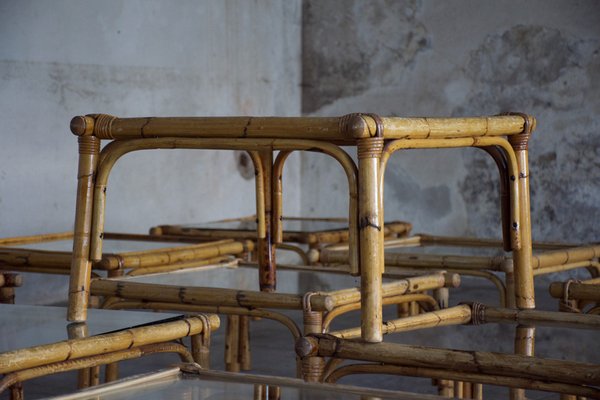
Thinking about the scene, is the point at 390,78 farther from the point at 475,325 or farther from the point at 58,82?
the point at 475,325

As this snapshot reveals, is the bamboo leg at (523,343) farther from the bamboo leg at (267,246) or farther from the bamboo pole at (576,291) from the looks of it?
the bamboo leg at (267,246)

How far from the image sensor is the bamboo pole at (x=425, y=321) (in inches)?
77.4

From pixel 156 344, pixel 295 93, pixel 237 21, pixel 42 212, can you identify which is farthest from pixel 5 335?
pixel 295 93

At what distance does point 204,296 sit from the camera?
243cm

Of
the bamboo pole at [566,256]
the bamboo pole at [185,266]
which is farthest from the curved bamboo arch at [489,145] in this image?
the bamboo pole at [185,266]

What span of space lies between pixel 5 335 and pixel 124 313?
0.29m

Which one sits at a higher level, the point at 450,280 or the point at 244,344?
the point at 450,280

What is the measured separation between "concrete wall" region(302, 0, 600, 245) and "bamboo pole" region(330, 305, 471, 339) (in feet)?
15.7

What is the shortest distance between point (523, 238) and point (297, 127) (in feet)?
2.00

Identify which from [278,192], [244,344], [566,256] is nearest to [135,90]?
[244,344]

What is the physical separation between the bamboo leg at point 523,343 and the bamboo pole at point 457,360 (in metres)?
0.08

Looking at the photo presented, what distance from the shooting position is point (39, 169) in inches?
213

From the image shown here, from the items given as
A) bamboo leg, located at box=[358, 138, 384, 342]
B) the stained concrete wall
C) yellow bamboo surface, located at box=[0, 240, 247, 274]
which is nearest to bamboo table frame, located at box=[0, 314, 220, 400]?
bamboo leg, located at box=[358, 138, 384, 342]

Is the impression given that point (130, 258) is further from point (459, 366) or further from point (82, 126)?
point (459, 366)
